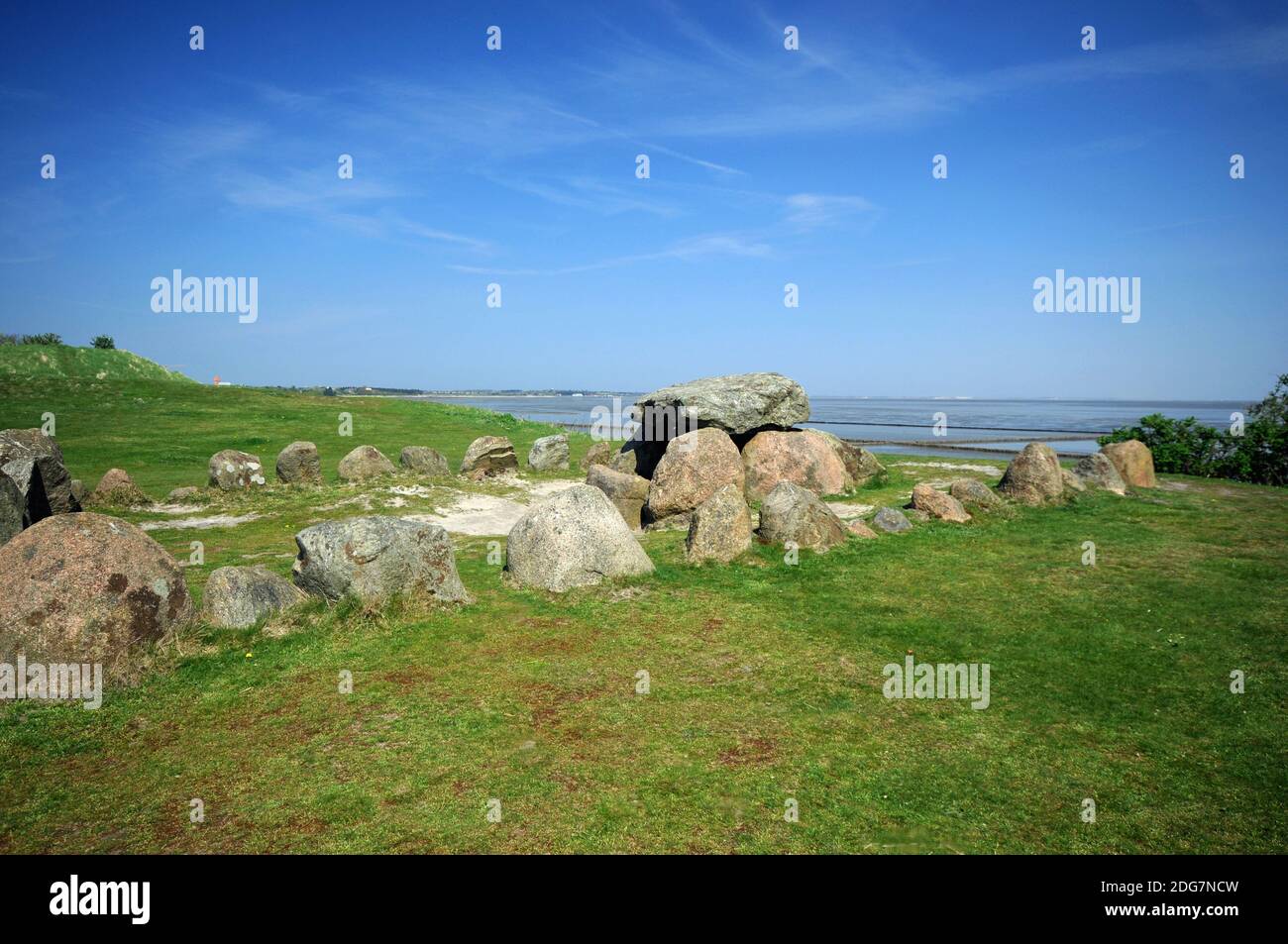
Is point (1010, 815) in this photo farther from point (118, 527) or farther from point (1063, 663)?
point (118, 527)

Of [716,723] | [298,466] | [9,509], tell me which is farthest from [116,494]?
[716,723]

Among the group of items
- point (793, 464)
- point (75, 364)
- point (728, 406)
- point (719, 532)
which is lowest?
point (719, 532)

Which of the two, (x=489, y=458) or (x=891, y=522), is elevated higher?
(x=489, y=458)

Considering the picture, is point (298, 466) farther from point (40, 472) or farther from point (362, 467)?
point (40, 472)

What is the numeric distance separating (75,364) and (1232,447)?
256 feet

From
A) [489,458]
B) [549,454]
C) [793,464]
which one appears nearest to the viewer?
[793,464]

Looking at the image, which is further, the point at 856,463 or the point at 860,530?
the point at 856,463

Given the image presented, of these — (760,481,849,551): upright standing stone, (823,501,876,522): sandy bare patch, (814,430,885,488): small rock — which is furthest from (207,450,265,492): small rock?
(814,430,885,488): small rock

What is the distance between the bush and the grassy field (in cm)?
1303

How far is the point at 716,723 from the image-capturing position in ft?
23.9

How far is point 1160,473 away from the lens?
2420 cm

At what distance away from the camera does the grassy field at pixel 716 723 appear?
552 cm
